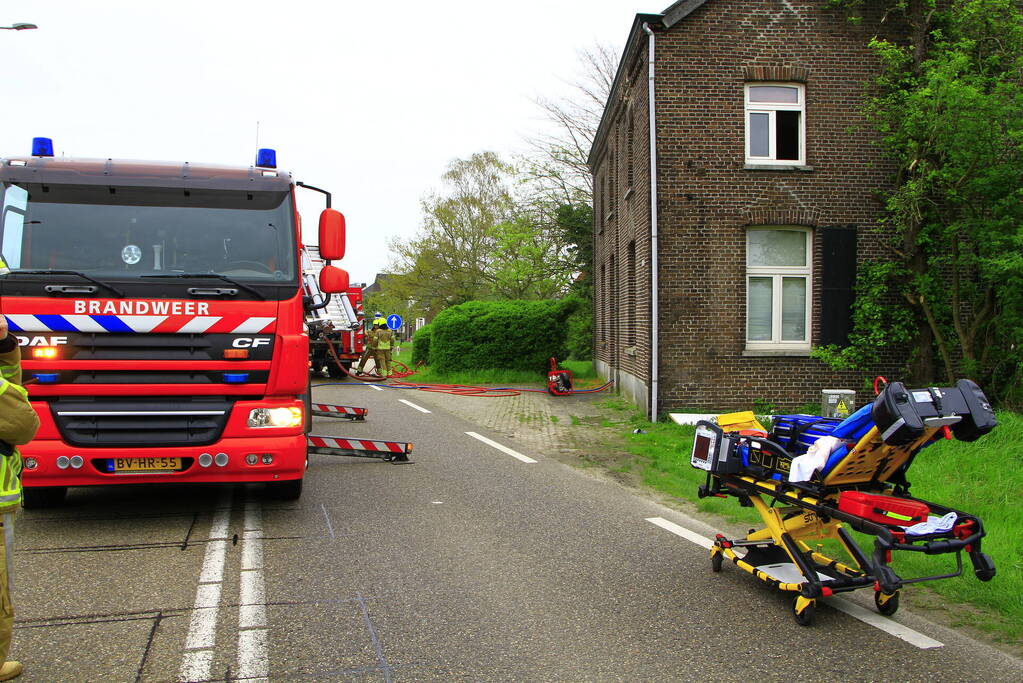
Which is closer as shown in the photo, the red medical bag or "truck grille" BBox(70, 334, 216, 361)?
the red medical bag

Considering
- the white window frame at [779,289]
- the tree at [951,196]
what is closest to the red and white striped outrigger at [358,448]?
the white window frame at [779,289]

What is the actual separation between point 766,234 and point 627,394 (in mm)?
5023

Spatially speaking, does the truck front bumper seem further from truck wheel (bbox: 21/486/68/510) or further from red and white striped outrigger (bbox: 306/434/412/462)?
red and white striped outrigger (bbox: 306/434/412/462)

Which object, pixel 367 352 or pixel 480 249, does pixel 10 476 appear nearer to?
pixel 367 352

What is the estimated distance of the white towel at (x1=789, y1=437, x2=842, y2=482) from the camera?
4.64 m

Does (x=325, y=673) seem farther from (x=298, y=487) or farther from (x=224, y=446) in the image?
(x=298, y=487)

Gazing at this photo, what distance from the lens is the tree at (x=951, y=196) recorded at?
10773 mm

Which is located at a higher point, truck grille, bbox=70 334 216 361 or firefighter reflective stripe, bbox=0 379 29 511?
truck grille, bbox=70 334 216 361

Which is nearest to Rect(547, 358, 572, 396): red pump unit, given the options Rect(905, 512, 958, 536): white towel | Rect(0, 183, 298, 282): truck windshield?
Rect(0, 183, 298, 282): truck windshield

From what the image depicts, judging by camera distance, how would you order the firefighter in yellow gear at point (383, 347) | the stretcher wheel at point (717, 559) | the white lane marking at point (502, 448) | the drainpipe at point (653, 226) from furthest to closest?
the firefighter in yellow gear at point (383, 347)
the drainpipe at point (653, 226)
the white lane marking at point (502, 448)
the stretcher wheel at point (717, 559)

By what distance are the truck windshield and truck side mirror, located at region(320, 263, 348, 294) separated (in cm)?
67

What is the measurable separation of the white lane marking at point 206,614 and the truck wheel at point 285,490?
757 millimetres

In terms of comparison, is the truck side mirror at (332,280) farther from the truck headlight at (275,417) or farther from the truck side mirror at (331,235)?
the truck headlight at (275,417)

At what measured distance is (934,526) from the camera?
14.0 ft
